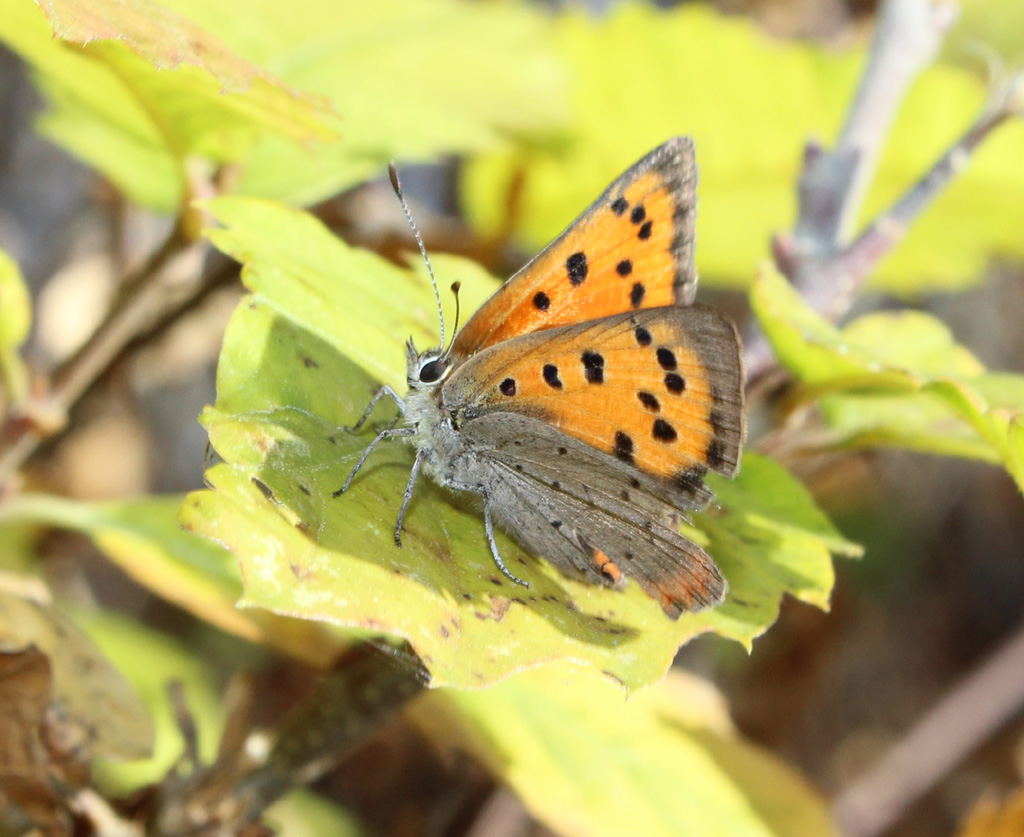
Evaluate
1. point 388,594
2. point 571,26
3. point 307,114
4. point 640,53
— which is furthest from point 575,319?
point 571,26

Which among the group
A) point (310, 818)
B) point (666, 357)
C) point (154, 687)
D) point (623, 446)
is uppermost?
point (666, 357)

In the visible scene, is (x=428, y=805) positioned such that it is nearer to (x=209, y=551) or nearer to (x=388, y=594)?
(x=209, y=551)

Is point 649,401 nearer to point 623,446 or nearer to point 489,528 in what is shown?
point 623,446

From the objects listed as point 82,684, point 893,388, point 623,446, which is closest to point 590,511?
point 623,446

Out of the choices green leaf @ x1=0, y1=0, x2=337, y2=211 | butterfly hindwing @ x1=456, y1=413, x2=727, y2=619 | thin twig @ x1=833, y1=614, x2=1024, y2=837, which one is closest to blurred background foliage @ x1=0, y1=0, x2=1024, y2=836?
green leaf @ x1=0, y1=0, x2=337, y2=211

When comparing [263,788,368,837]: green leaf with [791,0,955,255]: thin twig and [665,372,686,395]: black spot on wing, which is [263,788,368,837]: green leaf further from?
[791,0,955,255]: thin twig
